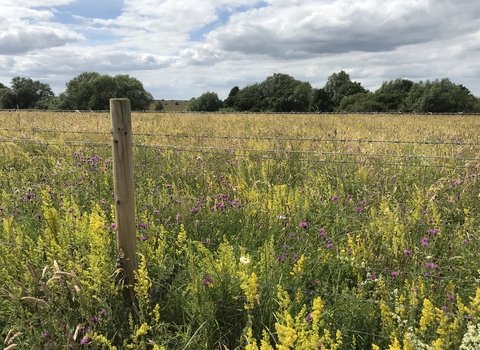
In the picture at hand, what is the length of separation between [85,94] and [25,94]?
23571mm

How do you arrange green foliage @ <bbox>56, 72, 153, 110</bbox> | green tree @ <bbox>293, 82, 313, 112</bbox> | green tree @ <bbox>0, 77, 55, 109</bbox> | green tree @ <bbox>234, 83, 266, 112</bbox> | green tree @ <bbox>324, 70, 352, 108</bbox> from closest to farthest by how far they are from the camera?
green foliage @ <bbox>56, 72, 153, 110</bbox> < green tree @ <bbox>0, 77, 55, 109</bbox> < green tree @ <bbox>293, 82, 313, 112</bbox> < green tree @ <bbox>234, 83, 266, 112</bbox> < green tree @ <bbox>324, 70, 352, 108</bbox>

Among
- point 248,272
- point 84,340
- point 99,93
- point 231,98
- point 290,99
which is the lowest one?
point 84,340

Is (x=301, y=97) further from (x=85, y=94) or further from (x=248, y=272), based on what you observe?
(x=248, y=272)

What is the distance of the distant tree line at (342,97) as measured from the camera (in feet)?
137

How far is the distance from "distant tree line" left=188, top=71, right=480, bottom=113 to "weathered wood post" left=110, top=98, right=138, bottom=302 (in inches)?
1236

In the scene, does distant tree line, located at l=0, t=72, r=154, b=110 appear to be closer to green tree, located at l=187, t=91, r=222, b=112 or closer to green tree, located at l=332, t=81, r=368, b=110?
green tree, located at l=187, t=91, r=222, b=112

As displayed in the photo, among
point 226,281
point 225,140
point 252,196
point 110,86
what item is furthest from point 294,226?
point 110,86

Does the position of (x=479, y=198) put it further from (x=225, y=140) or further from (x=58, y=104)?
(x=58, y=104)

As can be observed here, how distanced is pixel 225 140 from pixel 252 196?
12.5ft

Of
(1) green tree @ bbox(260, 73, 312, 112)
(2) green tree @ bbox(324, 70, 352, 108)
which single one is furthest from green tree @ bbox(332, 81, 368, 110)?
(1) green tree @ bbox(260, 73, 312, 112)

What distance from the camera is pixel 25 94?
66.3m

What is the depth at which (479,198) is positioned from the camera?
388 centimetres

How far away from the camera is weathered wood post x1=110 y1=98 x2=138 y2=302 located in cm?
232

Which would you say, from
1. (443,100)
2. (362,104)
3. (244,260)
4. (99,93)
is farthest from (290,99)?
(244,260)
